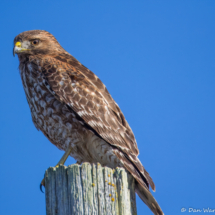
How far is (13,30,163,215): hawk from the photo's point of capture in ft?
14.9

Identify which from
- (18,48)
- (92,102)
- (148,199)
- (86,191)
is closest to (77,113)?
(92,102)

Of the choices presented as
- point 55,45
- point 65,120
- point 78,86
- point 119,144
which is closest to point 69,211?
point 119,144

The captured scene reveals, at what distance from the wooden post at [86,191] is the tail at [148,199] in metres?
0.65

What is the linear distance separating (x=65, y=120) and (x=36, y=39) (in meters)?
1.81

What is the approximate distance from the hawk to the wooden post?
1.20 meters

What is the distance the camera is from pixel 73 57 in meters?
5.80

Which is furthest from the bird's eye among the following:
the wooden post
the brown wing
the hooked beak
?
the wooden post

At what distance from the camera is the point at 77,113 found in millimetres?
4660

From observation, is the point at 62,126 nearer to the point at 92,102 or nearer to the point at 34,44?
the point at 92,102

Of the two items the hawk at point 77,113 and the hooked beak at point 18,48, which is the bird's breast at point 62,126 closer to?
the hawk at point 77,113

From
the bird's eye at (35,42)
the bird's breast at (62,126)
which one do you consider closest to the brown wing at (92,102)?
the bird's breast at (62,126)

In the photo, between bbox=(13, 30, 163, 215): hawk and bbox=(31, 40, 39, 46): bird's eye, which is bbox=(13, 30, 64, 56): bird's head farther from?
bbox=(13, 30, 163, 215): hawk

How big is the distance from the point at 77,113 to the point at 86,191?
6.12ft

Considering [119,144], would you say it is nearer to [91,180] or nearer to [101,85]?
[101,85]
